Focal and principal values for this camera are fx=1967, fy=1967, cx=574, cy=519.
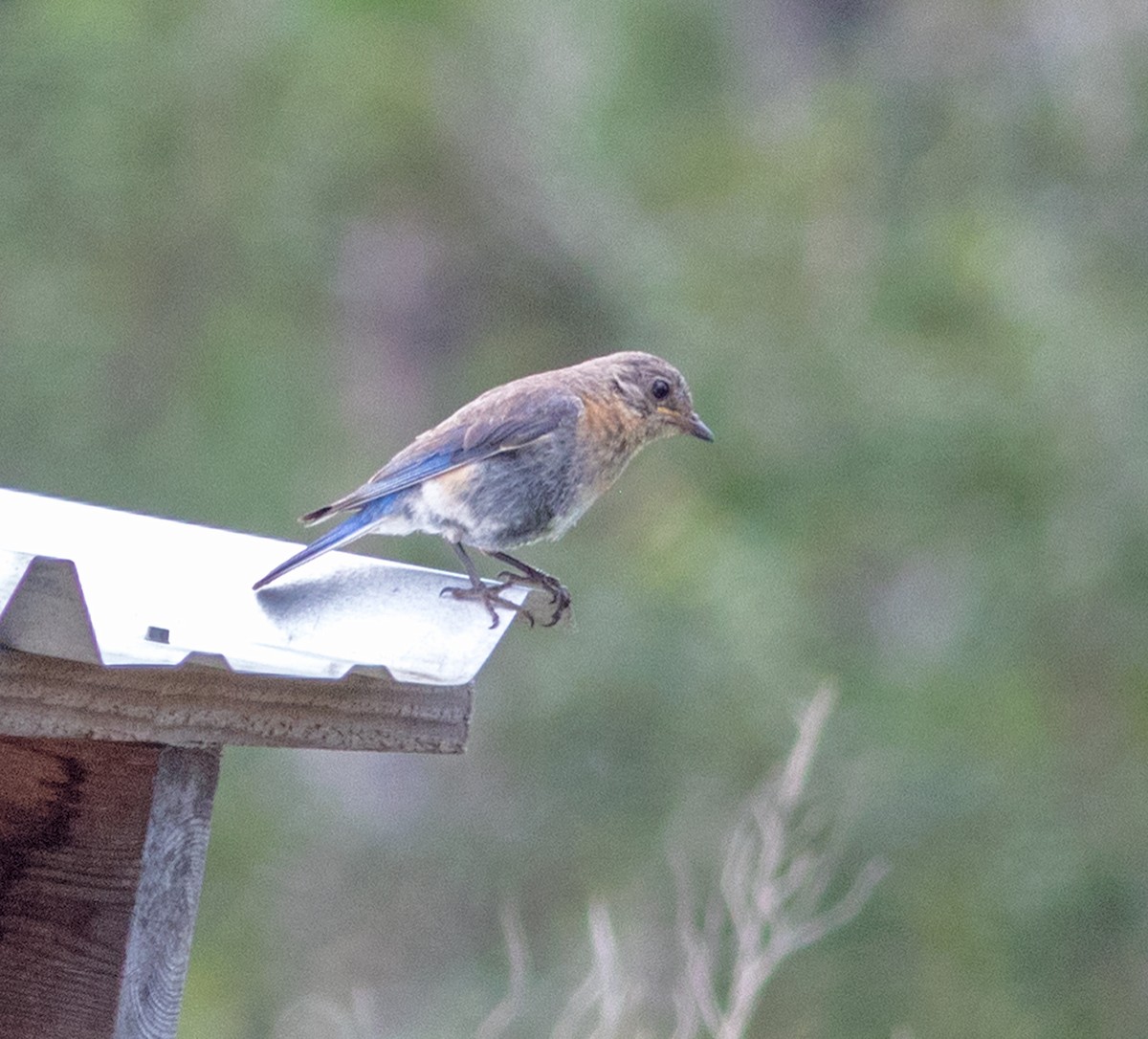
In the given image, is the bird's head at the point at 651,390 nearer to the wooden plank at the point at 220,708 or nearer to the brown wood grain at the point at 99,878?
the wooden plank at the point at 220,708

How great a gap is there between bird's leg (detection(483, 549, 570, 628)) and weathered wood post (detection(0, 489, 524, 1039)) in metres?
0.57

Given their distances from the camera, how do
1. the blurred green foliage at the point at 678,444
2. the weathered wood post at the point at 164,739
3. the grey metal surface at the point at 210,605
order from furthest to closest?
the blurred green foliage at the point at 678,444
the weathered wood post at the point at 164,739
the grey metal surface at the point at 210,605

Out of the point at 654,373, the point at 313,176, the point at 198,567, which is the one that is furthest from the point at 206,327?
the point at 198,567

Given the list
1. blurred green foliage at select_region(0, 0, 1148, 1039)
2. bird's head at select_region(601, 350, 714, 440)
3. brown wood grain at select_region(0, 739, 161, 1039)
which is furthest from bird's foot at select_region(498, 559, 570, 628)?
blurred green foliage at select_region(0, 0, 1148, 1039)

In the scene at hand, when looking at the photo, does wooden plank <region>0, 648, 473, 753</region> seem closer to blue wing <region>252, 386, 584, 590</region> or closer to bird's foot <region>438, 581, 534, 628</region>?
bird's foot <region>438, 581, 534, 628</region>

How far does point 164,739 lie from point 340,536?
1.26 metres

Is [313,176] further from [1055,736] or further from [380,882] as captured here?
[1055,736]

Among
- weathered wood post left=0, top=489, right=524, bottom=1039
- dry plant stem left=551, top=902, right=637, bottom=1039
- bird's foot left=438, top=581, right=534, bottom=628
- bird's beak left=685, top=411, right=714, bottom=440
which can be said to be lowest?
dry plant stem left=551, top=902, right=637, bottom=1039

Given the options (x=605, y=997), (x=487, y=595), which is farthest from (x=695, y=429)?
→ (x=487, y=595)

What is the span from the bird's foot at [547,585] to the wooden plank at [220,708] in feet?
1.86

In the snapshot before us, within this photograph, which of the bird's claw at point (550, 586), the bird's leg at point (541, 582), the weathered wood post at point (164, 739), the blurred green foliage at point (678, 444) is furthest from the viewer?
the blurred green foliage at point (678, 444)

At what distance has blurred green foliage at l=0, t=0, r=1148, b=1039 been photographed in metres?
8.30

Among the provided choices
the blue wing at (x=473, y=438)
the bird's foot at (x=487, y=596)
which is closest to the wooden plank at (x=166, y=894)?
the bird's foot at (x=487, y=596)

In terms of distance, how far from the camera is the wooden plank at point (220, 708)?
1.96 m
